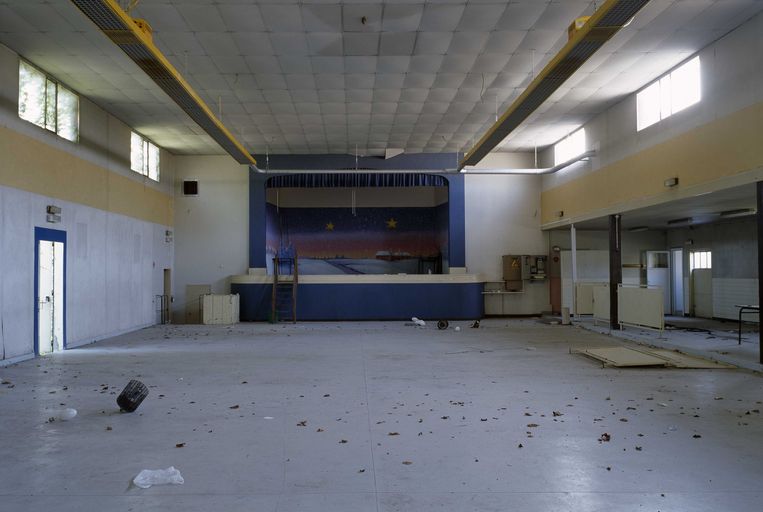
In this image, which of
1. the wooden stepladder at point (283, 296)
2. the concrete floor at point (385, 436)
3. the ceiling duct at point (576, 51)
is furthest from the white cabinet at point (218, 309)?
the ceiling duct at point (576, 51)

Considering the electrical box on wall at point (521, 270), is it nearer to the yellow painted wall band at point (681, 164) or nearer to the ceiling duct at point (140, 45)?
the yellow painted wall band at point (681, 164)

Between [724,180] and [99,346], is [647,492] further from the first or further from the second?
[99,346]

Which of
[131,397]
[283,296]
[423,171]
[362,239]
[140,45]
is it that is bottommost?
[131,397]

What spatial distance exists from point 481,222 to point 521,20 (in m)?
8.92

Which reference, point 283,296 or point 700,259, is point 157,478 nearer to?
point 283,296

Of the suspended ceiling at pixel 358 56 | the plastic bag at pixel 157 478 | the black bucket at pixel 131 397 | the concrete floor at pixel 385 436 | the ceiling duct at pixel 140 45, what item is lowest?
the concrete floor at pixel 385 436

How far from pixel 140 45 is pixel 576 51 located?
208 inches

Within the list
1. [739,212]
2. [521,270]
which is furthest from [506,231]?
[739,212]

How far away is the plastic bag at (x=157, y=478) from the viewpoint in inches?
139

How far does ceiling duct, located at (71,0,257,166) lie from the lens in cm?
535

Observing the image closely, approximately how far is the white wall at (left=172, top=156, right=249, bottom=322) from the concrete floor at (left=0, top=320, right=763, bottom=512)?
287 inches

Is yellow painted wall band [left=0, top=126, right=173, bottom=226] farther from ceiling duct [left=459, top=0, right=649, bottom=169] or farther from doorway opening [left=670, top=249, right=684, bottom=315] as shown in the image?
doorway opening [left=670, top=249, right=684, bottom=315]

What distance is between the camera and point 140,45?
20.1 feet

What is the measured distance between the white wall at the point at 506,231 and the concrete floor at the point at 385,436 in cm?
777
